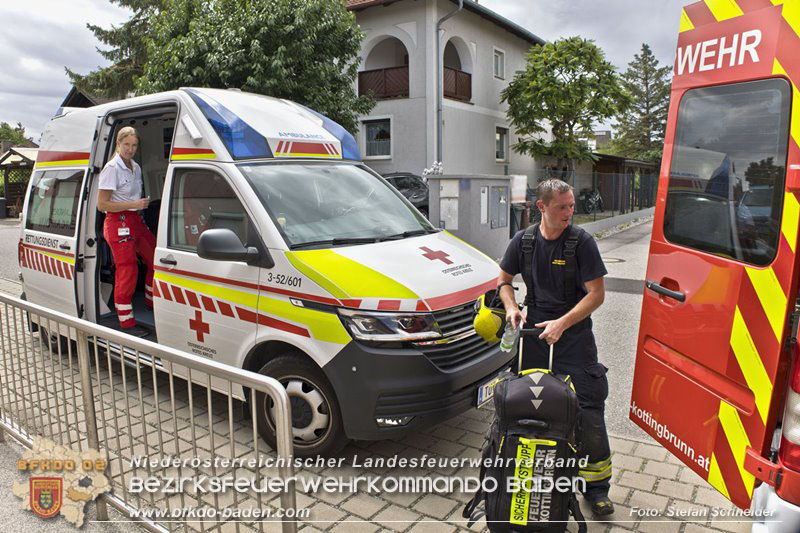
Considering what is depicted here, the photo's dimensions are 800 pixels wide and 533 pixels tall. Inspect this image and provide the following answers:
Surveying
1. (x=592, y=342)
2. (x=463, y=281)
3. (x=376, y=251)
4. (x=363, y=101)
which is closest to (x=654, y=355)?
(x=592, y=342)

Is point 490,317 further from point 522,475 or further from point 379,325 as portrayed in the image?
point 522,475

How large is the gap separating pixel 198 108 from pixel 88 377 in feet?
7.20

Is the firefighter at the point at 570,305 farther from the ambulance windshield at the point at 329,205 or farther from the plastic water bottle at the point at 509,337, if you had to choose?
the ambulance windshield at the point at 329,205

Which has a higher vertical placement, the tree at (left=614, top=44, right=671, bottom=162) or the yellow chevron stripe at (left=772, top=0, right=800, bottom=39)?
the tree at (left=614, top=44, right=671, bottom=162)

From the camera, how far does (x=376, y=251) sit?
3.83m

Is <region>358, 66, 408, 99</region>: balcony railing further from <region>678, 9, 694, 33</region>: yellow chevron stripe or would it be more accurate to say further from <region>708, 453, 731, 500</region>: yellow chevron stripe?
<region>708, 453, 731, 500</region>: yellow chevron stripe

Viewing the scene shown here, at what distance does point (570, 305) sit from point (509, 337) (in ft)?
1.28

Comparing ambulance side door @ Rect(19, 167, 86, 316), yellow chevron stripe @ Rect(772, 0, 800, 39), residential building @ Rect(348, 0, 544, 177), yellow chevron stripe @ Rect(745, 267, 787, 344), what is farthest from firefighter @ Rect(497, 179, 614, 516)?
residential building @ Rect(348, 0, 544, 177)

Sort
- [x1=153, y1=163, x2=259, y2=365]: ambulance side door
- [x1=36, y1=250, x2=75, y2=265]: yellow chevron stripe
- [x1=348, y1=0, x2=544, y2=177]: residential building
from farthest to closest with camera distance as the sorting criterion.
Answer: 1. [x1=348, y1=0, x2=544, y2=177]: residential building
2. [x1=36, y1=250, x2=75, y2=265]: yellow chevron stripe
3. [x1=153, y1=163, x2=259, y2=365]: ambulance side door

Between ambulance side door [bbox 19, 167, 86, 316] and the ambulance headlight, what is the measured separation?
3258 millimetres

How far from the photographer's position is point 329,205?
13.8 feet

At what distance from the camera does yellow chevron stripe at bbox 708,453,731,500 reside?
2.54 m

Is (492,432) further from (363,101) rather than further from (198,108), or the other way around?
(363,101)

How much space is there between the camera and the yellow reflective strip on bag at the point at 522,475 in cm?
268
